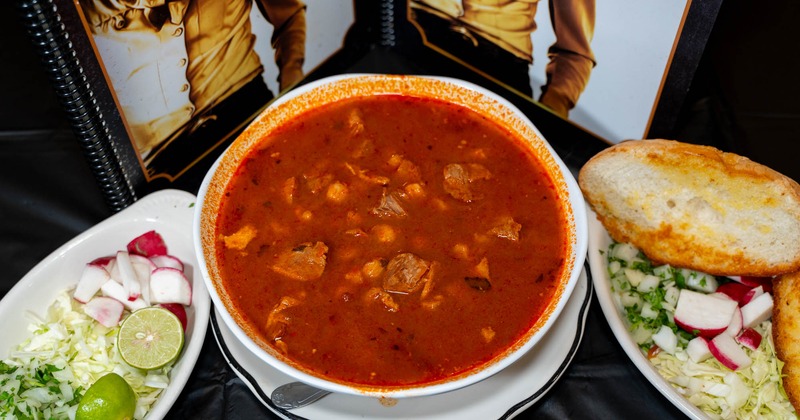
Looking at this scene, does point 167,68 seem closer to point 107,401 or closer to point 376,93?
point 376,93

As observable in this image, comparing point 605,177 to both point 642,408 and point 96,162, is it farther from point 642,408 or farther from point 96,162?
point 96,162

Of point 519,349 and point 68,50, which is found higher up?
point 68,50

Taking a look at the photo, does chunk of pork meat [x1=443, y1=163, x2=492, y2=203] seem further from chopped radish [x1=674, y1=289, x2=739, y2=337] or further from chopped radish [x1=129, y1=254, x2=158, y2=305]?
chopped radish [x1=129, y1=254, x2=158, y2=305]

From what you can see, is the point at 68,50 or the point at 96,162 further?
the point at 96,162

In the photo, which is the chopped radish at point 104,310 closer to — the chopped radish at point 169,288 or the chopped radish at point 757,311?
the chopped radish at point 169,288

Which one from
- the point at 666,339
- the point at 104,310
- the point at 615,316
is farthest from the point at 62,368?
the point at 666,339

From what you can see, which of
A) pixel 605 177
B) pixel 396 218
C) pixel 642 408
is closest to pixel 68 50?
pixel 396 218
